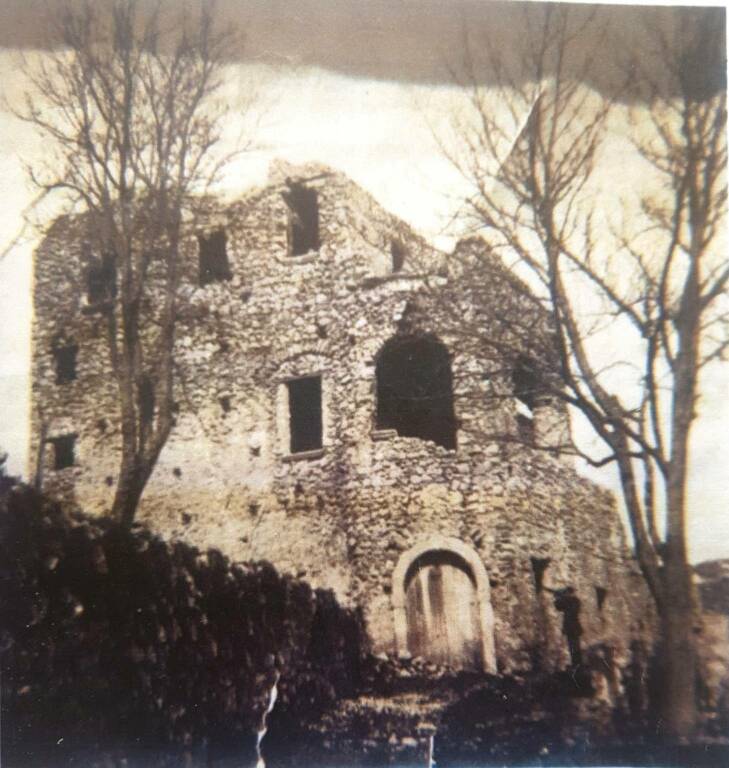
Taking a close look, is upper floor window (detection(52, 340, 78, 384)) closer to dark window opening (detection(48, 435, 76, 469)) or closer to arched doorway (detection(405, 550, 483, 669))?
dark window opening (detection(48, 435, 76, 469))

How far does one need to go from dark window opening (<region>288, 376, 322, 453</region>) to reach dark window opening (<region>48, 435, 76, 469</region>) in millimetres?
1544

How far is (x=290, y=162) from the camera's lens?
19.1 feet

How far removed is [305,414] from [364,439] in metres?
0.49

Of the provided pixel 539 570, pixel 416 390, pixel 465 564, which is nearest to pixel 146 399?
pixel 416 390

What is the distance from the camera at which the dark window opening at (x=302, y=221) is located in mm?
6273

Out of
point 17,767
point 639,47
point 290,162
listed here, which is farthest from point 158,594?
point 639,47

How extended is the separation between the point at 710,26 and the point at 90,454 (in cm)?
528

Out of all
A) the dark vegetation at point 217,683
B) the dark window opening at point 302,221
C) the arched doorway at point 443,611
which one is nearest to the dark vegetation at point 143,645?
the dark vegetation at point 217,683

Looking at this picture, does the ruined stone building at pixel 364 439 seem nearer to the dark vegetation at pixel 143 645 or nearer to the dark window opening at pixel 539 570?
the dark window opening at pixel 539 570

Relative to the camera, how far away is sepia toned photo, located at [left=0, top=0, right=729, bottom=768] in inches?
197

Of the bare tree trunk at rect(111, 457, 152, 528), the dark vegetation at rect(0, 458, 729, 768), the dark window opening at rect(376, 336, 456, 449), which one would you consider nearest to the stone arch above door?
the dark vegetation at rect(0, 458, 729, 768)

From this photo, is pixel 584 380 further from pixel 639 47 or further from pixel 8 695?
pixel 8 695

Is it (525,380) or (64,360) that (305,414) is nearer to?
(525,380)

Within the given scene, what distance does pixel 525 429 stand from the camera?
5992 millimetres
